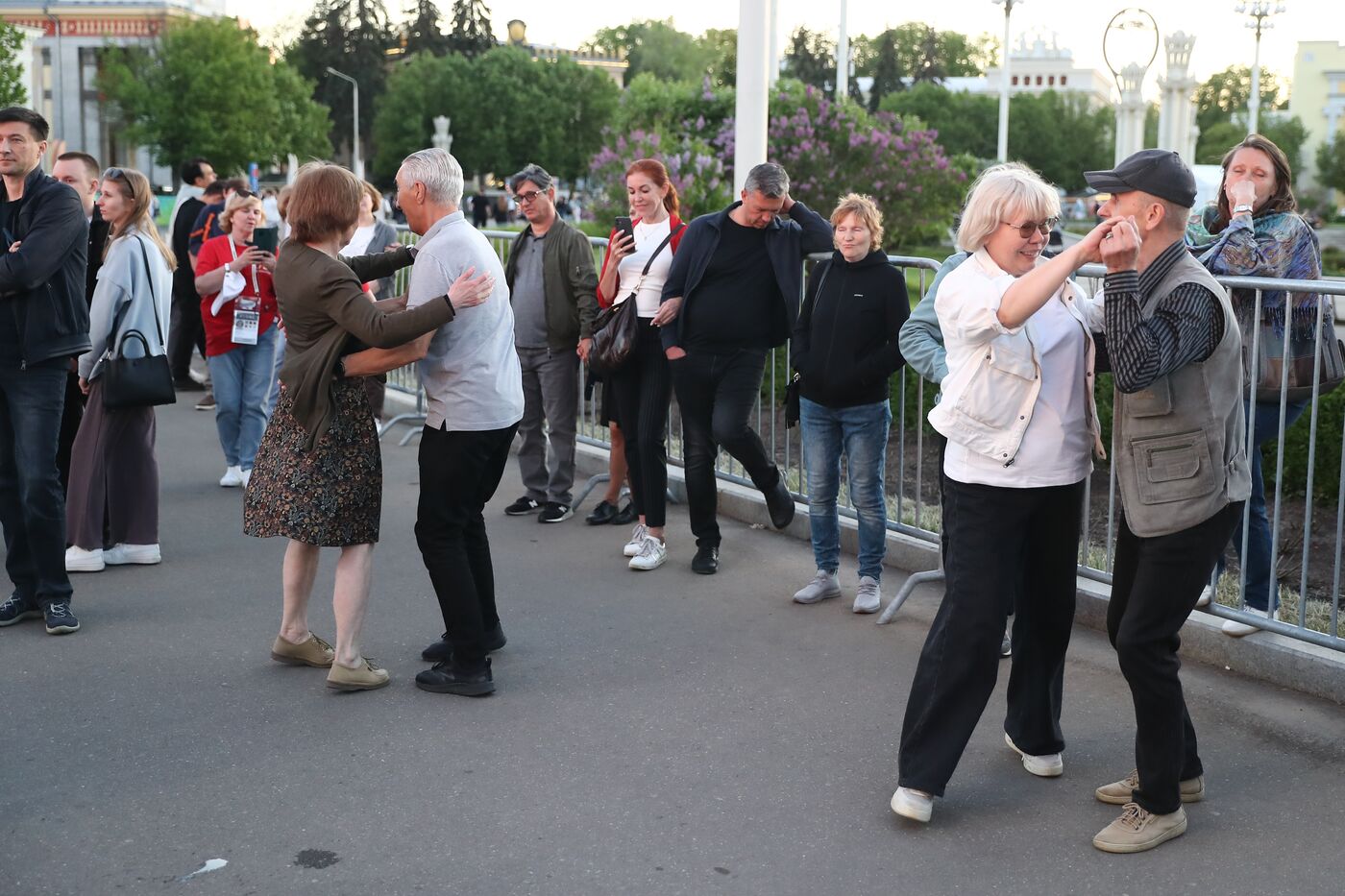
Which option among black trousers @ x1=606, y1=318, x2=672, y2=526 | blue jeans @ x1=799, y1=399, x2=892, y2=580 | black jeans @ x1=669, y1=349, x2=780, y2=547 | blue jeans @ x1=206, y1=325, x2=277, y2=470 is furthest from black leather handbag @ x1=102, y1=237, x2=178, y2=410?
blue jeans @ x1=799, y1=399, x2=892, y2=580

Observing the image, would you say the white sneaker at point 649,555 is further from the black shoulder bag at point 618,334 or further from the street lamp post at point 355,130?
the street lamp post at point 355,130

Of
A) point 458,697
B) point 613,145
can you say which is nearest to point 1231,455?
point 458,697

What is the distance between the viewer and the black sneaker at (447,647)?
5.84m

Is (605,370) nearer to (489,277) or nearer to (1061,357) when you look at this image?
(489,277)

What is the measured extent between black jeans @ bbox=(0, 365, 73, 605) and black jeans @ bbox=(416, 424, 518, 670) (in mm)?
1770

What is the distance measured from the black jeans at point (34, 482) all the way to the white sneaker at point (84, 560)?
0.86 meters

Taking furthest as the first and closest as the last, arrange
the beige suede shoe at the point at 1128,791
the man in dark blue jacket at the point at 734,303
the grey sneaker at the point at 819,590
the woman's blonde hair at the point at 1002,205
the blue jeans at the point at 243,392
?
the blue jeans at the point at 243,392
the man in dark blue jacket at the point at 734,303
the grey sneaker at the point at 819,590
the beige suede shoe at the point at 1128,791
the woman's blonde hair at the point at 1002,205

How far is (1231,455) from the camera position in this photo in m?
4.06

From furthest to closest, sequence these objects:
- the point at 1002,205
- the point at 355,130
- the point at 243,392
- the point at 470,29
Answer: the point at 470,29, the point at 355,130, the point at 243,392, the point at 1002,205

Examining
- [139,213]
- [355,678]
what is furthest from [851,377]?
[139,213]

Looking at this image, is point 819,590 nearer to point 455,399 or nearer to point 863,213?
point 863,213

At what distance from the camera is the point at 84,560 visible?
7.26 metres

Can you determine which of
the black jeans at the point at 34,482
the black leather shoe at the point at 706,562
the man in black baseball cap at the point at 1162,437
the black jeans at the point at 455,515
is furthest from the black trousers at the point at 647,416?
the man in black baseball cap at the point at 1162,437

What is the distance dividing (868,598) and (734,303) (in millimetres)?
1509
